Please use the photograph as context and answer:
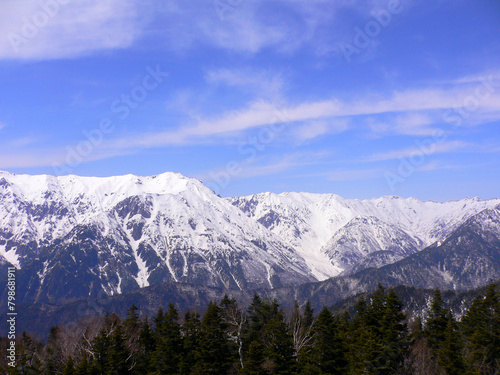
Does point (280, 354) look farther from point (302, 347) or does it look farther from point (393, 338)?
point (393, 338)

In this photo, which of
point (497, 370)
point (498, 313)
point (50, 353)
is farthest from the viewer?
point (50, 353)

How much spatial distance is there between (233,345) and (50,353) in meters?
47.3

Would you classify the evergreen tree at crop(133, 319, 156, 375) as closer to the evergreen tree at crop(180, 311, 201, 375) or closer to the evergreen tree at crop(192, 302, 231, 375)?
the evergreen tree at crop(180, 311, 201, 375)

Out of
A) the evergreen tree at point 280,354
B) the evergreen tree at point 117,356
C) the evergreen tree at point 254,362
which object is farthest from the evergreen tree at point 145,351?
the evergreen tree at point 280,354

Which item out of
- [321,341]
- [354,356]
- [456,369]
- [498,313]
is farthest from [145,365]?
[498,313]

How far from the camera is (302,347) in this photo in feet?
263

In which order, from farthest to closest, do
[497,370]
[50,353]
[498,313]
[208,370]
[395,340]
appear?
[50,353]
[208,370]
[498,313]
[395,340]
[497,370]

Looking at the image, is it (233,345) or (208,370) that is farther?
(233,345)

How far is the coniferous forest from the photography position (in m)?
66.4

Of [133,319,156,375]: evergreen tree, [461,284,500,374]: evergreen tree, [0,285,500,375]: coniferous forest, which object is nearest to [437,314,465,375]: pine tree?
[0,285,500,375]: coniferous forest

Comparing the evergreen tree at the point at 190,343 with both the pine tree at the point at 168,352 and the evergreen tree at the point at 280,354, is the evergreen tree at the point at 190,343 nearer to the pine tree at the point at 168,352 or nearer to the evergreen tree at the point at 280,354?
the pine tree at the point at 168,352

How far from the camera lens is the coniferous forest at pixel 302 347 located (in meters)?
66.4

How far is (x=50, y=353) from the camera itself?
10181 centimetres

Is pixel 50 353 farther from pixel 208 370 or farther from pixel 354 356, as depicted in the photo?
pixel 354 356
